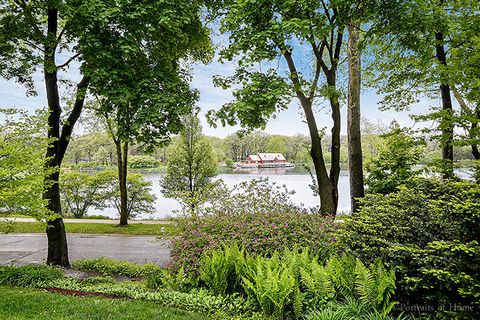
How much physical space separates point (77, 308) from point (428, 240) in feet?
15.0

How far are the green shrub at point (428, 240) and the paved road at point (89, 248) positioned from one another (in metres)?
5.83

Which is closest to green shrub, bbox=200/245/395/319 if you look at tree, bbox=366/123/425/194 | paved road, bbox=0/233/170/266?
paved road, bbox=0/233/170/266

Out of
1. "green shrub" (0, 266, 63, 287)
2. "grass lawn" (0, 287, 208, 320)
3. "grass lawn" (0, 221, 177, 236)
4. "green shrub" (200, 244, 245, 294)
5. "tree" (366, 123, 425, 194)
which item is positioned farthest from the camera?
"grass lawn" (0, 221, 177, 236)

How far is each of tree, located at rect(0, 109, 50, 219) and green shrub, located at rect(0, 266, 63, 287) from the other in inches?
44.7

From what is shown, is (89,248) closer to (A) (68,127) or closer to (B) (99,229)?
(B) (99,229)

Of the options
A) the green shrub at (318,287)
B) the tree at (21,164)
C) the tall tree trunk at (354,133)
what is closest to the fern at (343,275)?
the green shrub at (318,287)

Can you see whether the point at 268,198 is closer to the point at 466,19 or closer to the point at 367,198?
the point at 367,198

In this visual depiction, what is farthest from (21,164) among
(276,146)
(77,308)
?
(276,146)

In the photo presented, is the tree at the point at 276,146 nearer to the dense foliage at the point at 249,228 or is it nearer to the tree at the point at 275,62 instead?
the tree at the point at 275,62

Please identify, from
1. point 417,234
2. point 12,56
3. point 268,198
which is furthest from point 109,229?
point 417,234

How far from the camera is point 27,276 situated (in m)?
5.54

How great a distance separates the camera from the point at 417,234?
3500 millimetres

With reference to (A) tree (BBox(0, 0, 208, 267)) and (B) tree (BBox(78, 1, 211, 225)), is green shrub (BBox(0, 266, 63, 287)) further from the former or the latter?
(B) tree (BBox(78, 1, 211, 225))

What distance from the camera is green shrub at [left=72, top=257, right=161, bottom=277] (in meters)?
6.94
